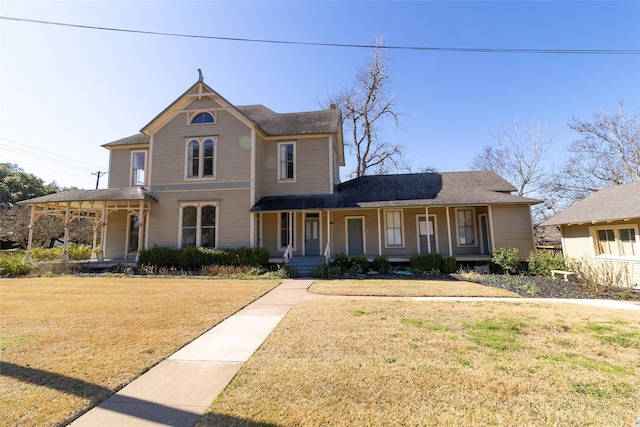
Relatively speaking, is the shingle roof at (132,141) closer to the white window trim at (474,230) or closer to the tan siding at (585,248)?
the white window trim at (474,230)

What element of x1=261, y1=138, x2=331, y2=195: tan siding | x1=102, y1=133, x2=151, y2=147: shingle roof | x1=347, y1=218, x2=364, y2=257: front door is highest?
x1=102, y1=133, x2=151, y2=147: shingle roof

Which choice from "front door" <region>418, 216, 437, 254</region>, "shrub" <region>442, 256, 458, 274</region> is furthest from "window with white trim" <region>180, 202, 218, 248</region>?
"shrub" <region>442, 256, 458, 274</region>

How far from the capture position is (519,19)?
1096 centimetres

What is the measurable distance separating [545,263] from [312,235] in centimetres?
1097

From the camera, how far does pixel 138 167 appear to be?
17.6 m

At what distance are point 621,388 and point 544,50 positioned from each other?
431 inches

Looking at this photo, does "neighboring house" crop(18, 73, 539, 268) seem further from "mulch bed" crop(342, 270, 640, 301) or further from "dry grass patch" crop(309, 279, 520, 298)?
"dry grass patch" crop(309, 279, 520, 298)

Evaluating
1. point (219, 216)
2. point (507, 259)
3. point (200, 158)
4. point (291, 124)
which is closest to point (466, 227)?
point (507, 259)

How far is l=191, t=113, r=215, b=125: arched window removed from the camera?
52.3 feet

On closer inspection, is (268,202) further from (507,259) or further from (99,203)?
(507,259)

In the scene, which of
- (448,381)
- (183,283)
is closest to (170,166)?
(183,283)

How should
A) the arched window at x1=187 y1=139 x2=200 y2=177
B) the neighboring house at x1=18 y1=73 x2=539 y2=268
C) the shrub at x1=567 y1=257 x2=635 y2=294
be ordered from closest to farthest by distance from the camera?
the shrub at x1=567 y1=257 x2=635 y2=294 < the neighboring house at x1=18 y1=73 x2=539 y2=268 < the arched window at x1=187 y1=139 x2=200 y2=177

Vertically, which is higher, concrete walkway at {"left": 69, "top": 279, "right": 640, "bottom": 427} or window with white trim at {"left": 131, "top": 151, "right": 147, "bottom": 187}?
window with white trim at {"left": 131, "top": 151, "right": 147, "bottom": 187}

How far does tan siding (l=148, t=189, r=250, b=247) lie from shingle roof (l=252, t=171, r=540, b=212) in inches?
40.9
